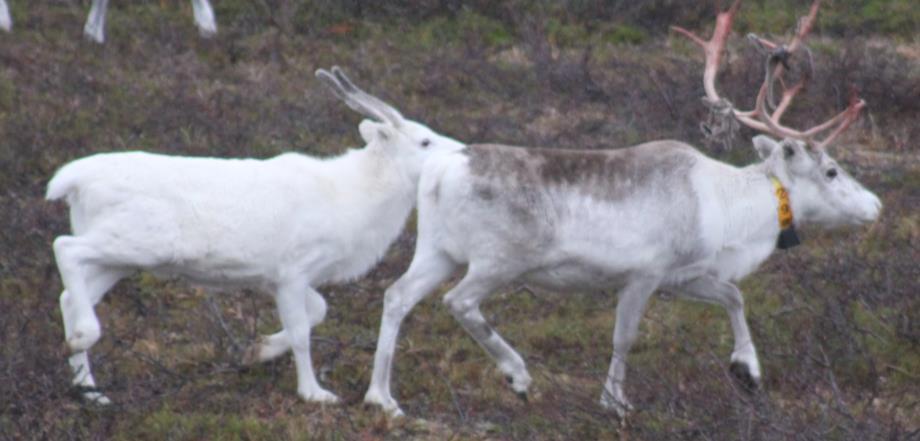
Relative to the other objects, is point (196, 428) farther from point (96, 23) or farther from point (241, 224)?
point (96, 23)

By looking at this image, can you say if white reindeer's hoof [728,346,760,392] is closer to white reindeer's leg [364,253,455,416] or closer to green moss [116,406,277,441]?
white reindeer's leg [364,253,455,416]

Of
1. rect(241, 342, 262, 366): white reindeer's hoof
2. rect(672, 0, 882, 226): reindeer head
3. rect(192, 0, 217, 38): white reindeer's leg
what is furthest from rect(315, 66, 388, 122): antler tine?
rect(192, 0, 217, 38): white reindeer's leg

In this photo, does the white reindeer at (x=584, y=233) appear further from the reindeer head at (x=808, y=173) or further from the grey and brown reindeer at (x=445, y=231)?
the reindeer head at (x=808, y=173)

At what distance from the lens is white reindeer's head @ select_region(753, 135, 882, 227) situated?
9.08m

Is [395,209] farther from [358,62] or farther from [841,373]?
[358,62]

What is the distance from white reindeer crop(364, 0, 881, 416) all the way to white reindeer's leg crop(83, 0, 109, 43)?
7574mm

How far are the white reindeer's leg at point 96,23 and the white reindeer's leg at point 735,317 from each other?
8.07m

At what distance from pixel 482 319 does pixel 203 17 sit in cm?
825

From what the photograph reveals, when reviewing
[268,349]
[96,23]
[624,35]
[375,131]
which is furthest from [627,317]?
[96,23]

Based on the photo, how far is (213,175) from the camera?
28.3 ft

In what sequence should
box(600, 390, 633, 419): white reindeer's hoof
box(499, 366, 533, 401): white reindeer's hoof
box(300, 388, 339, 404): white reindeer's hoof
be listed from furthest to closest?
1. box(499, 366, 533, 401): white reindeer's hoof
2. box(300, 388, 339, 404): white reindeer's hoof
3. box(600, 390, 633, 419): white reindeer's hoof

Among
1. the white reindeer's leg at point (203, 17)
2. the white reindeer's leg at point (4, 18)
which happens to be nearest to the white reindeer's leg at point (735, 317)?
the white reindeer's leg at point (203, 17)

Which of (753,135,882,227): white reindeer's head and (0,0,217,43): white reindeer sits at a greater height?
(753,135,882,227): white reindeer's head

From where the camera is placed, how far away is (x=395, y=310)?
839 cm
